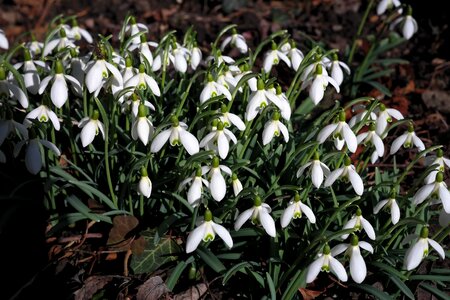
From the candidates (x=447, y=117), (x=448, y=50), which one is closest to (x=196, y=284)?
(x=447, y=117)

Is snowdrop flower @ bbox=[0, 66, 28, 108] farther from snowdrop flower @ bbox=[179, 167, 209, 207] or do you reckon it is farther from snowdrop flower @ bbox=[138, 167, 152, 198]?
snowdrop flower @ bbox=[179, 167, 209, 207]

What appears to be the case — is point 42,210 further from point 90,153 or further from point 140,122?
point 140,122

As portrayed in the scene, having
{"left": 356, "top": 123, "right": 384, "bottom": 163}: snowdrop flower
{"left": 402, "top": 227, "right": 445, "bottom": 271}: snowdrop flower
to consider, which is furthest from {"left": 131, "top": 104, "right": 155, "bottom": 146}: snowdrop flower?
{"left": 402, "top": 227, "right": 445, "bottom": 271}: snowdrop flower

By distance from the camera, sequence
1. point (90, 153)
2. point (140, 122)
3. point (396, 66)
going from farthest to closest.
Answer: point (396, 66)
point (90, 153)
point (140, 122)

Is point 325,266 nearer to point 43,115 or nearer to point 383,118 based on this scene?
point 383,118

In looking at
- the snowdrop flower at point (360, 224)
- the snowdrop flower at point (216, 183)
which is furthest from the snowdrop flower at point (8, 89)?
the snowdrop flower at point (360, 224)

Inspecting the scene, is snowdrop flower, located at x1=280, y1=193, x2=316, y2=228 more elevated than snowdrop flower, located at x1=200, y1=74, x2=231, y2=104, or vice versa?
snowdrop flower, located at x1=200, y1=74, x2=231, y2=104
